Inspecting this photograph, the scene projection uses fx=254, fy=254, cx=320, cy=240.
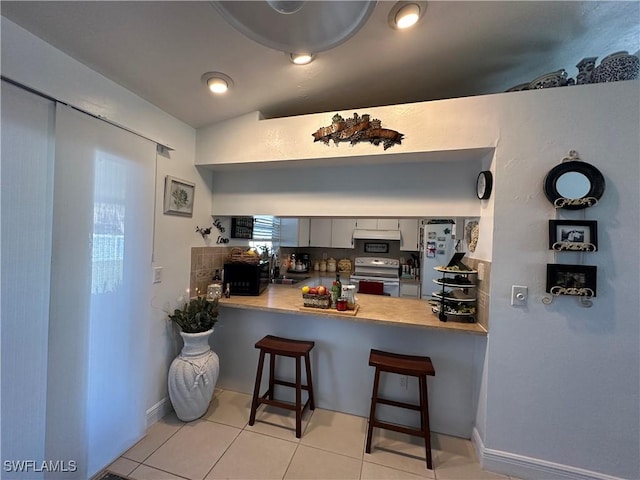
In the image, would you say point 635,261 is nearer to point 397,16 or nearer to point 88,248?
point 397,16

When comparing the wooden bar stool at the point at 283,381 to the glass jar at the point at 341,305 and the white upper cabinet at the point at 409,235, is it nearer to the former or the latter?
the glass jar at the point at 341,305

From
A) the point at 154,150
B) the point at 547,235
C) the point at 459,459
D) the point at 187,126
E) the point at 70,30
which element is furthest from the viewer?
the point at 187,126

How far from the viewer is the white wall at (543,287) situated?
4.58ft

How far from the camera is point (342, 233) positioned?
4.25 metres

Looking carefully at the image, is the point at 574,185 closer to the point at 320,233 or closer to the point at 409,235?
the point at 409,235

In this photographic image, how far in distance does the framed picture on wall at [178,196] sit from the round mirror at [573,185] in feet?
8.28

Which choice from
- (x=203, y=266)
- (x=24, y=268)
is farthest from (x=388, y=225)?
(x=24, y=268)

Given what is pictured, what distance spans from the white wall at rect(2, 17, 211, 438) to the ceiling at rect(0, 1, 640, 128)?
2.6 inches

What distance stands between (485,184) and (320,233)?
9.60 ft

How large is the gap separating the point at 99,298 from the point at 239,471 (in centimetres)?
132

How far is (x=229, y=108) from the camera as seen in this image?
1926 millimetres

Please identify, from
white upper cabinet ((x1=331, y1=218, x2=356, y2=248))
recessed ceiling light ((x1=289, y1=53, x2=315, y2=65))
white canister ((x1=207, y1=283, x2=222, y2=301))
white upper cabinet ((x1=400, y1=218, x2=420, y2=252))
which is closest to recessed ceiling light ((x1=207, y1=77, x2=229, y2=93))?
recessed ceiling light ((x1=289, y1=53, x2=315, y2=65))

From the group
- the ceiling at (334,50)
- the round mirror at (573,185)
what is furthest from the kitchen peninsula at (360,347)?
the ceiling at (334,50)

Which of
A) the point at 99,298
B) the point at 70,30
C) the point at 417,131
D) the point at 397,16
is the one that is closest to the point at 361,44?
the point at 397,16
